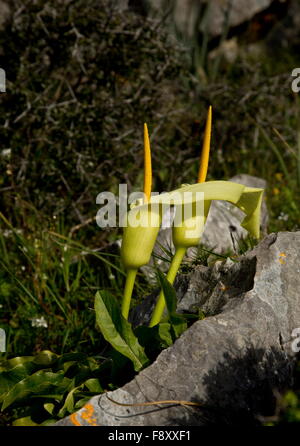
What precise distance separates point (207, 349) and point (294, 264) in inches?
15.2

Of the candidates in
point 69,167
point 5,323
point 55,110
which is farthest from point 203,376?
point 55,110

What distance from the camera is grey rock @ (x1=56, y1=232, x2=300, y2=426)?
4.34 feet

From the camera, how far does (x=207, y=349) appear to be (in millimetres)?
1377

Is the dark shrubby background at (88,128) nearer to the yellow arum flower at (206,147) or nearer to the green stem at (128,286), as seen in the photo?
the green stem at (128,286)

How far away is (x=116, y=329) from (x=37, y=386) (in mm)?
280

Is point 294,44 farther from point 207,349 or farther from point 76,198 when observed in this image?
point 207,349

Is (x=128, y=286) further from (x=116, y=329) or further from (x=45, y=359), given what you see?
(x=45, y=359)

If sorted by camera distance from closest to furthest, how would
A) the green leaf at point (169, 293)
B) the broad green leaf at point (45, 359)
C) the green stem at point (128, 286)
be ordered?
1. the green leaf at point (169, 293)
2. the green stem at point (128, 286)
3. the broad green leaf at point (45, 359)

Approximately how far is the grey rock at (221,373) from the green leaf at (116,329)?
0.34 ft

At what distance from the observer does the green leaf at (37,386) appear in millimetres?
1529

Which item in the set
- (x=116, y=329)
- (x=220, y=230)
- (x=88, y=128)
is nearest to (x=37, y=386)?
(x=116, y=329)

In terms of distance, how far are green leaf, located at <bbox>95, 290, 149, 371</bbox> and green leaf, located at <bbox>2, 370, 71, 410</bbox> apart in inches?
8.1

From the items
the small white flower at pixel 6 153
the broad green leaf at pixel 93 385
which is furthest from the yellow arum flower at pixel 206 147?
the small white flower at pixel 6 153

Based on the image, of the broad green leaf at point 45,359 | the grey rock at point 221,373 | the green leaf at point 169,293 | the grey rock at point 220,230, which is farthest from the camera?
the grey rock at point 220,230
